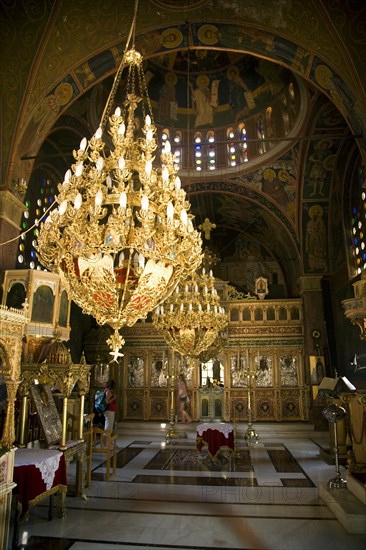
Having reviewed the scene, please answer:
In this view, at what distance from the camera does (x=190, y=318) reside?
774 cm

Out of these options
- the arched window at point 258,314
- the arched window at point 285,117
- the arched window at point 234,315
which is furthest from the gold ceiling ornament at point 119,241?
the arched window at point 258,314

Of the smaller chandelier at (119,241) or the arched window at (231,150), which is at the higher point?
the arched window at (231,150)

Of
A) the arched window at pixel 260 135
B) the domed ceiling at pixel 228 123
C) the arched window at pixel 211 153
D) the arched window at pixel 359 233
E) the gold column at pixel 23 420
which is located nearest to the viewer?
the gold column at pixel 23 420

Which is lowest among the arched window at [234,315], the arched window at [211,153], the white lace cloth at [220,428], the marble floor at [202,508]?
the marble floor at [202,508]

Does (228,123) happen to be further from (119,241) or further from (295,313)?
(119,241)

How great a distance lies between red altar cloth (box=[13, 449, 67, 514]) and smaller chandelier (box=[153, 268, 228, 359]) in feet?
10.9

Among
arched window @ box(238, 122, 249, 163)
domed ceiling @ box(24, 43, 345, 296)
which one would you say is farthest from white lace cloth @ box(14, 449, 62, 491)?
arched window @ box(238, 122, 249, 163)

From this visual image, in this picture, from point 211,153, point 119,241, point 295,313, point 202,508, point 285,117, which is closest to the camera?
point 119,241

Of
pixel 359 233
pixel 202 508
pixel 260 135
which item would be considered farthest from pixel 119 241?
pixel 260 135

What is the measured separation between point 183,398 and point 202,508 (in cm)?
751

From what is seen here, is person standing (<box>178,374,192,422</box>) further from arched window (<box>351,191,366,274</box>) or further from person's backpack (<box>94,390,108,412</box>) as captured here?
arched window (<box>351,191,366,274</box>)

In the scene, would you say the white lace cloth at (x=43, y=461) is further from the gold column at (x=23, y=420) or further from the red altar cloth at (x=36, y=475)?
the gold column at (x=23, y=420)

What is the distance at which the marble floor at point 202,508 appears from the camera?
416 cm

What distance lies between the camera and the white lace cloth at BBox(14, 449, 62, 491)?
452 cm
